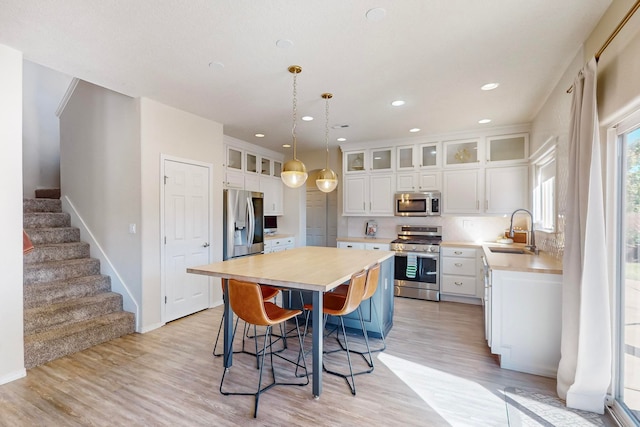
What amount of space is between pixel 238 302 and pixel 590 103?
2.63 meters

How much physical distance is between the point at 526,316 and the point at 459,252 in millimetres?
2072

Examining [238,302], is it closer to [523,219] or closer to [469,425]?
[469,425]

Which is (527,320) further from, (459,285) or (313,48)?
(313,48)

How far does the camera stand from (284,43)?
222 centimetres

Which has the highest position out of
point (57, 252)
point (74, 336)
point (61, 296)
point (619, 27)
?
point (619, 27)

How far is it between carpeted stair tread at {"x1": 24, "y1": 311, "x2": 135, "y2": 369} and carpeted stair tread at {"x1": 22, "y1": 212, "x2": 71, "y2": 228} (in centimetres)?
159

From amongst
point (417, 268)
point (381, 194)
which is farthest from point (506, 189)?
point (381, 194)

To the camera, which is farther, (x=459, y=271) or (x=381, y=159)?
(x=381, y=159)

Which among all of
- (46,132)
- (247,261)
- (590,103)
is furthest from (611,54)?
(46,132)

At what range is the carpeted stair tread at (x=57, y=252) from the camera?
335 cm

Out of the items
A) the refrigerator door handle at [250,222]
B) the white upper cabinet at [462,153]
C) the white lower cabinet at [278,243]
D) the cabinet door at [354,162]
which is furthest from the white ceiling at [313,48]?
the white lower cabinet at [278,243]

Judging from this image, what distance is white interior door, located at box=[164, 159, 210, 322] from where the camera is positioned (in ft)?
11.9

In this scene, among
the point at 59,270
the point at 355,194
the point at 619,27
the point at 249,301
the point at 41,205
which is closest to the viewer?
the point at 619,27

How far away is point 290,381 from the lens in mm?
2326
